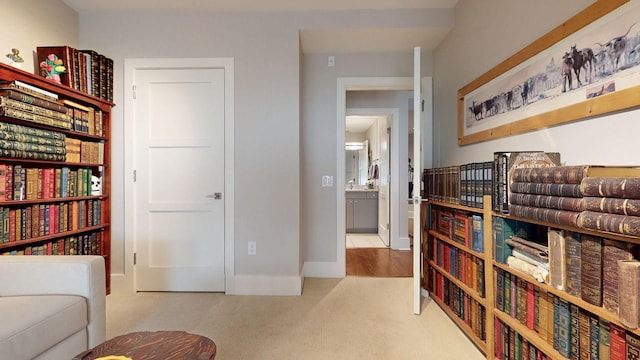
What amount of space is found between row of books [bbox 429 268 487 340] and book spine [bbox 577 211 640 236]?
105 cm

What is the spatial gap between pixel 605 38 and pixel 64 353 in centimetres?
267

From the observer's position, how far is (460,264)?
2.05 meters

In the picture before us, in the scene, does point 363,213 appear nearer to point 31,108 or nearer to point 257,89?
point 257,89

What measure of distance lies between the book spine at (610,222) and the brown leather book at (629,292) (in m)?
0.11

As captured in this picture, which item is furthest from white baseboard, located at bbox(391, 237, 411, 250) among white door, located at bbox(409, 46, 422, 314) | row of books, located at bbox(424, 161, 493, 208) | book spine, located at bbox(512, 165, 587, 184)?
book spine, located at bbox(512, 165, 587, 184)

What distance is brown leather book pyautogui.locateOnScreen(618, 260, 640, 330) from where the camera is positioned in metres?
0.87

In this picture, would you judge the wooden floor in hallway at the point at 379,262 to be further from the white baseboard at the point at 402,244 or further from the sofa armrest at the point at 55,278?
the sofa armrest at the point at 55,278

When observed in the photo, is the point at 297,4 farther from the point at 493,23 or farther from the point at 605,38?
the point at 605,38

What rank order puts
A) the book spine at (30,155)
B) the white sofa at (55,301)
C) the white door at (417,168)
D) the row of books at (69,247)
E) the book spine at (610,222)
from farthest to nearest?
1. the white door at (417,168)
2. the row of books at (69,247)
3. the book spine at (30,155)
4. the white sofa at (55,301)
5. the book spine at (610,222)

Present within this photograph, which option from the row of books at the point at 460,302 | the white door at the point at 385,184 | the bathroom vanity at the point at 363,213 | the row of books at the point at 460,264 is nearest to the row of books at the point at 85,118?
the row of books at the point at 460,264

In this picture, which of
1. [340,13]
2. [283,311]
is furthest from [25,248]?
[340,13]

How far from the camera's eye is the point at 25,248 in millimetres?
2041

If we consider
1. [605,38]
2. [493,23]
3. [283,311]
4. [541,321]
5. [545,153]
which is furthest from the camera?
[283,311]

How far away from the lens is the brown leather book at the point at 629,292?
0.87 m
